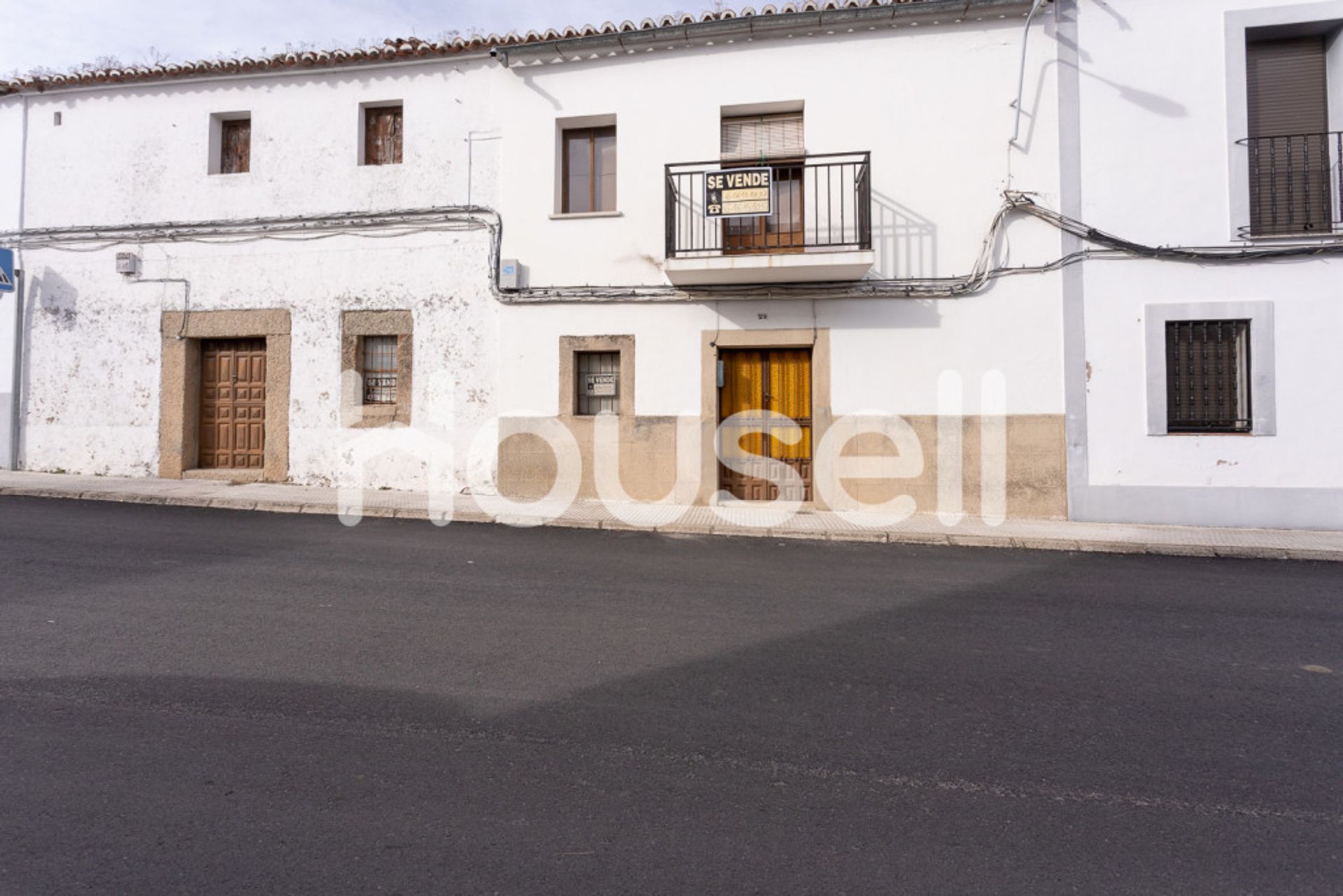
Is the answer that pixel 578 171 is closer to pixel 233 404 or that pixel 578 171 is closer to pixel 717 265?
pixel 717 265

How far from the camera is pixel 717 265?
9.19 metres

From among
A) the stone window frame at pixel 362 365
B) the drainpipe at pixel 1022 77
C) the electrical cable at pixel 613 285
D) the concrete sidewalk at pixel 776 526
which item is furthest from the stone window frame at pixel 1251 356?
the stone window frame at pixel 362 365

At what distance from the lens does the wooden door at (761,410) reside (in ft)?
32.9

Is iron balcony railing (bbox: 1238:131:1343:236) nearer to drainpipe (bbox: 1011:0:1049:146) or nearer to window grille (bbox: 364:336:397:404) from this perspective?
drainpipe (bbox: 1011:0:1049:146)

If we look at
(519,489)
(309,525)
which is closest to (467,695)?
(309,525)

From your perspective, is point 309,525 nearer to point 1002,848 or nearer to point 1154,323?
point 1002,848

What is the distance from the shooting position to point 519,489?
33.8 feet

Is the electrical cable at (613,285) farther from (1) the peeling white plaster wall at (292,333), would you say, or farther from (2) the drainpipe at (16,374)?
(2) the drainpipe at (16,374)

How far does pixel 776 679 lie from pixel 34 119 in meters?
14.9


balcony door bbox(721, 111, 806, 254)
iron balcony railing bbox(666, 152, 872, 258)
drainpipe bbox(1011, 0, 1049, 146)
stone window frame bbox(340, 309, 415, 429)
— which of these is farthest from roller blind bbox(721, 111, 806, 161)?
stone window frame bbox(340, 309, 415, 429)

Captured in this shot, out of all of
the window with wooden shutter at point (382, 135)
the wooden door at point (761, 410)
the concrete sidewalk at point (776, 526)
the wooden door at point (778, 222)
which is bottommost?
the concrete sidewalk at point (776, 526)

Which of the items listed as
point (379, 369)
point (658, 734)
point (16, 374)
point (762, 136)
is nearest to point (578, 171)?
point (762, 136)

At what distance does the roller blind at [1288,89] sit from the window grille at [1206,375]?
2.49 meters

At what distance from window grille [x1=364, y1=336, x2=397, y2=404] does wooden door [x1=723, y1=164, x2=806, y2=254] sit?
16.7 ft
